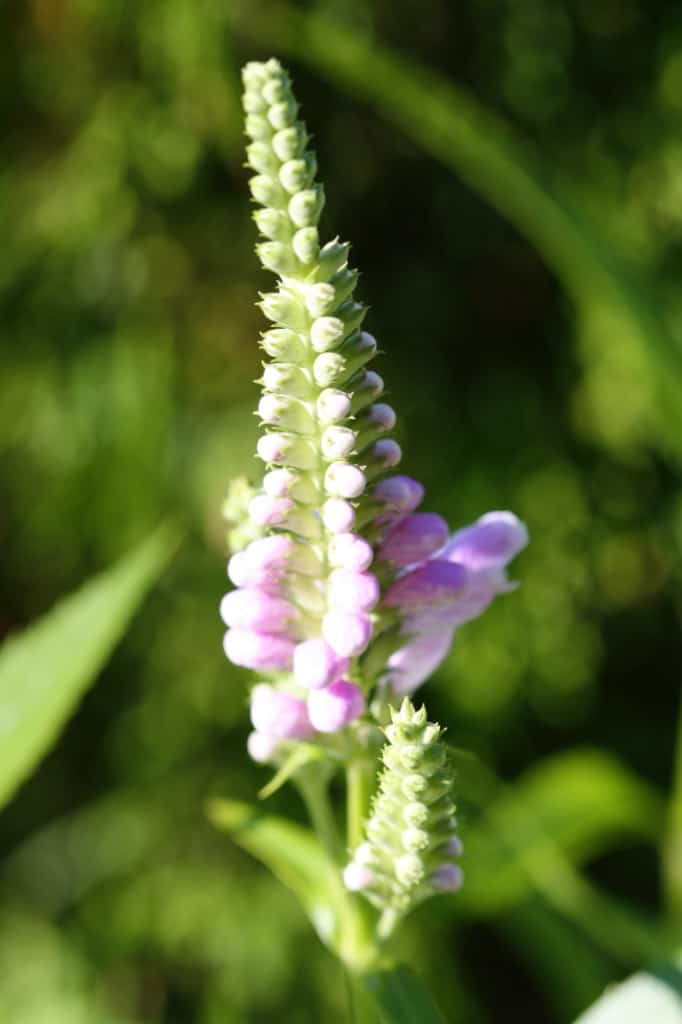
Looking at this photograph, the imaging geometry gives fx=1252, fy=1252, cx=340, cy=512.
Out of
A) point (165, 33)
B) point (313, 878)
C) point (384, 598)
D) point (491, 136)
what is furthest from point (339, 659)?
point (165, 33)

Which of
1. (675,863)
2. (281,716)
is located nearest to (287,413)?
(281,716)

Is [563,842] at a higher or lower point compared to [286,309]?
lower

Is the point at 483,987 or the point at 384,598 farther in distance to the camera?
the point at 483,987

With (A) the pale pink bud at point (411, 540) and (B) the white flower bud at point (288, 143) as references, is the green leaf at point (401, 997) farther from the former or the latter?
(B) the white flower bud at point (288, 143)

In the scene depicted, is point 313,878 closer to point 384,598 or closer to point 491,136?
point 384,598

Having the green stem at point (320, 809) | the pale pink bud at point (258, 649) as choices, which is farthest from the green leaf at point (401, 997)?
the pale pink bud at point (258, 649)

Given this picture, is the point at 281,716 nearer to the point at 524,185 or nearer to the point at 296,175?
the point at 296,175

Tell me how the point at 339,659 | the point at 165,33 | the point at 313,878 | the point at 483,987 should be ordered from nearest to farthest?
the point at 339,659 → the point at 313,878 → the point at 165,33 → the point at 483,987
